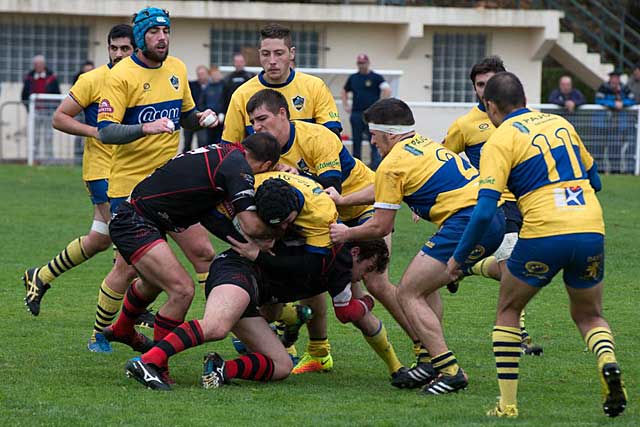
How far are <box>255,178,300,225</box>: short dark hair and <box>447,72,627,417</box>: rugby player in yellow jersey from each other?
Answer: 113 cm

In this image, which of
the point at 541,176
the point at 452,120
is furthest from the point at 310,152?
the point at 452,120

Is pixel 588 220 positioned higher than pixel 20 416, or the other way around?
pixel 588 220

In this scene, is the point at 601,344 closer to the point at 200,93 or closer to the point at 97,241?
the point at 97,241

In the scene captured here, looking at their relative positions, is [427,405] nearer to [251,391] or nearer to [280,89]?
[251,391]

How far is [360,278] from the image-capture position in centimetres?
834

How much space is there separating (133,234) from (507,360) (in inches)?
101

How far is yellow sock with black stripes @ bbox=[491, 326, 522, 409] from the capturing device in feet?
22.1

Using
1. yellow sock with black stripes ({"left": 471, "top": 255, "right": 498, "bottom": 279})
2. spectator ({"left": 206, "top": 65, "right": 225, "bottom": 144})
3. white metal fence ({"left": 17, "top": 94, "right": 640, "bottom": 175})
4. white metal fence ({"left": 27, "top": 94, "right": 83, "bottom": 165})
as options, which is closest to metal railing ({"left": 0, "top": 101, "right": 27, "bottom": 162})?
white metal fence ({"left": 27, "top": 94, "right": 83, "bottom": 165})

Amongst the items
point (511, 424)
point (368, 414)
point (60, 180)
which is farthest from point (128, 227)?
point (60, 180)

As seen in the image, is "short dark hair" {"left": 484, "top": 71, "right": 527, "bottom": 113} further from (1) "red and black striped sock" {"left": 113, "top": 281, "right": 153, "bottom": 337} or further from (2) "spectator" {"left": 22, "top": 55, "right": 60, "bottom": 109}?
(2) "spectator" {"left": 22, "top": 55, "right": 60, "bottom": 109}

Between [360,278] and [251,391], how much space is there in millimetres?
1220

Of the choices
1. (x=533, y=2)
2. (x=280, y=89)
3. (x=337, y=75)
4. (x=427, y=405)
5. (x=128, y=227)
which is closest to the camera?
(x=427, y=405)

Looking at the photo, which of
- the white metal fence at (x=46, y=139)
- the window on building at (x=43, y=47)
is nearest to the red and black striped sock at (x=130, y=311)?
the white metal fence at (x=46, y=139)

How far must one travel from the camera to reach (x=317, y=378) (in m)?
8.20
